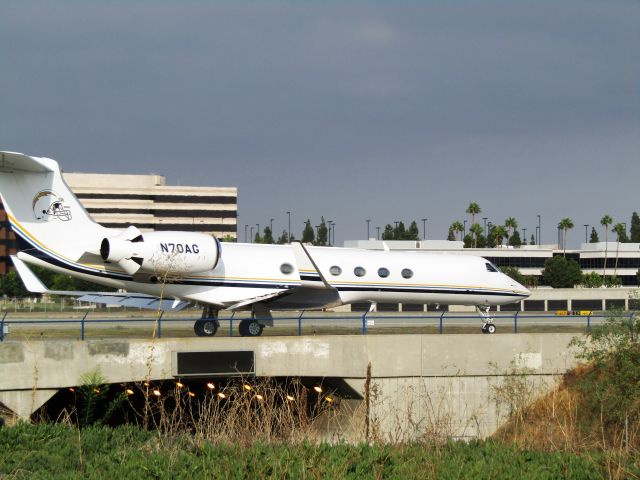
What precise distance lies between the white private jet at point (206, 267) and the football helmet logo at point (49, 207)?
0.11ft

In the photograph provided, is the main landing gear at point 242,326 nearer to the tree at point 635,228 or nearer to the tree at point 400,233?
the tree at point 400,233

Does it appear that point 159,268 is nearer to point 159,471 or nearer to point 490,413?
point 490,413

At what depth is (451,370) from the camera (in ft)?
89.6

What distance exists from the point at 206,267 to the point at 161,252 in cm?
175

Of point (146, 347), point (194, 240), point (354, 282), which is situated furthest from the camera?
point (354, 282)

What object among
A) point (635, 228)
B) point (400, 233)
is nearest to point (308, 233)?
point (400, 233)

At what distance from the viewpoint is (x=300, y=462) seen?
479 inches

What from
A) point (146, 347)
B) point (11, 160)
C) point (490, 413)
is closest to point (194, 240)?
point (146, 347)

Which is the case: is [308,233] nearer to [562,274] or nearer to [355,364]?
[562,274]

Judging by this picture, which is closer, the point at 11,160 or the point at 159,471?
the point at 159,471

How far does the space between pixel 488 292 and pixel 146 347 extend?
15183 mm

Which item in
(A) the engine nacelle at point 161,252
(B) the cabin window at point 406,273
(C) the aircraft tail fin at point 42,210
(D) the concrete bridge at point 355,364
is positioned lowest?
(D) the concrete bridge at point 355,364

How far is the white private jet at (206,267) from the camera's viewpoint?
27.1 meters

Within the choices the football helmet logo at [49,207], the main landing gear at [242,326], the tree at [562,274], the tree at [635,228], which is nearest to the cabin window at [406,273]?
the main landing gear at [242,326]
